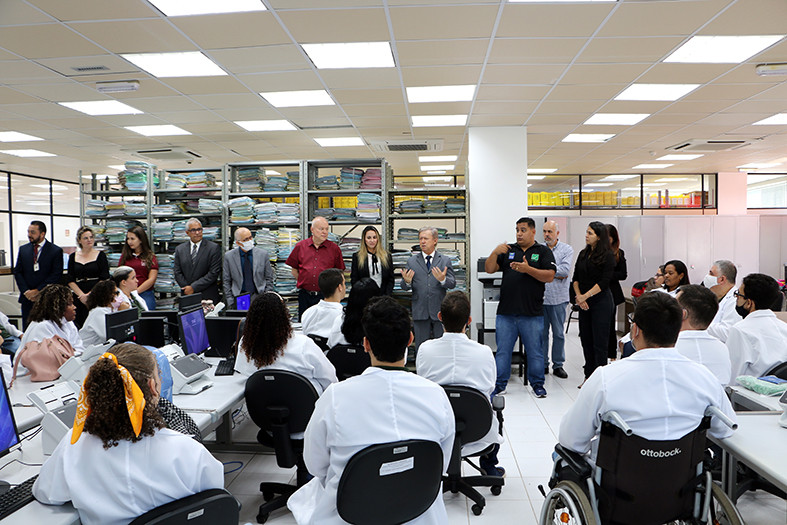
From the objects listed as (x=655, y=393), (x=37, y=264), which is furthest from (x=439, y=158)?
(x=655, y=393)

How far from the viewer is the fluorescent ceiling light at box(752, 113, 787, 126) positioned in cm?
600

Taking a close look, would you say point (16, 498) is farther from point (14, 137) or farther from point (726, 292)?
point (14, 137)

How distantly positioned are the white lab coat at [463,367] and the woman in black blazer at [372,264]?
7.65 feet

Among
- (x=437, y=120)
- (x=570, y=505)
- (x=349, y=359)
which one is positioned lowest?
(x=570, y=505)

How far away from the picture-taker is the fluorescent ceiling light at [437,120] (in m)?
6.04

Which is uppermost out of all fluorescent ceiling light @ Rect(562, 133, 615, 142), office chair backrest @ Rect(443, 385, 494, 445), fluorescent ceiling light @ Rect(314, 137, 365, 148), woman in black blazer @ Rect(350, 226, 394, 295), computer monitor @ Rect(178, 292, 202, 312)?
fluorescent ceiling light @ Rect(562, 133, 615, 142)

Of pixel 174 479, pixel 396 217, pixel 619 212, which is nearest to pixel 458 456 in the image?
pixel 174 479

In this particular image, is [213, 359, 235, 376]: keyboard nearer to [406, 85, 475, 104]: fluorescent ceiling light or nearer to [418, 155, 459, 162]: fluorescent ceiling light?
[406, 85, 475, 104]: fluorescent ceiling light

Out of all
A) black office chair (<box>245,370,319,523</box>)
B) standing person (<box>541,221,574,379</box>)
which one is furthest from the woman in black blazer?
black office chair (<box>245,370,319,523</box>)

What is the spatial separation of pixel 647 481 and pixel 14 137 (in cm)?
855

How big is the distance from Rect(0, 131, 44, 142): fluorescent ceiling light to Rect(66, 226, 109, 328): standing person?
2548mm

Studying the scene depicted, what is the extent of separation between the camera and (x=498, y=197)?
6.39 meters

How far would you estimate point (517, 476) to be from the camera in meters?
3.02

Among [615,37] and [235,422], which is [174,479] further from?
[615,37]
